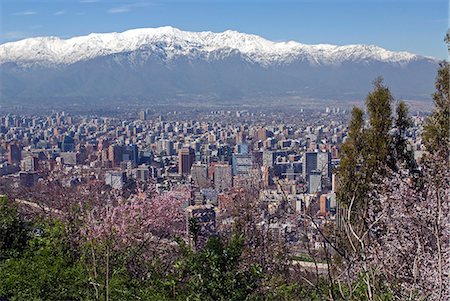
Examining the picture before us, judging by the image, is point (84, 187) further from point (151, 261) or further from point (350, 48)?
point (350, 48)

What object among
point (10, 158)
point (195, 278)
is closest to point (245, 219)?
point (195, 278)

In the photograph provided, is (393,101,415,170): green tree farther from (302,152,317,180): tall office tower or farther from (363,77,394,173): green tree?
(302,152,317,180): tall office tower

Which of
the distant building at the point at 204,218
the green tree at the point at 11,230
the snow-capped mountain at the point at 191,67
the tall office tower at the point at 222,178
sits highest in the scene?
the snow-capped mountain at the point at 191,67

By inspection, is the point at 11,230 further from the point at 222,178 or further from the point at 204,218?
the point at 222,178

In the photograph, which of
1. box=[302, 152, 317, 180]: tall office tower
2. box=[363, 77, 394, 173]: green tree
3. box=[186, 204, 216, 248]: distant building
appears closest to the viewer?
box=[186, 204, 216, 248]: distant building

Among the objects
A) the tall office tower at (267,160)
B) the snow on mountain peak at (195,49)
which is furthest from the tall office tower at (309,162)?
the snow on mountain peak at (195,49)

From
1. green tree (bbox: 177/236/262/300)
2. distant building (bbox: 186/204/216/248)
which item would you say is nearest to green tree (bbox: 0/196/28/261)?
distant building (bbox: 186/204/216/248)

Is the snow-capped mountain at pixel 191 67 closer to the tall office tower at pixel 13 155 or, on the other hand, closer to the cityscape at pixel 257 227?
the tall office tower at pixel 13 155
